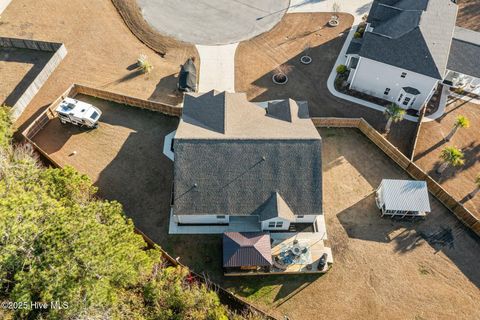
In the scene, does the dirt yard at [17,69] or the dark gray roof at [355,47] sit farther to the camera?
the dark gray roof at [355,47]

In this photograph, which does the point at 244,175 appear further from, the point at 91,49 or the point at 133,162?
the point at 91,49

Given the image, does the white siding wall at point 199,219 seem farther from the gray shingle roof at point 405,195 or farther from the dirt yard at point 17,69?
the dirt yard at point 17,69

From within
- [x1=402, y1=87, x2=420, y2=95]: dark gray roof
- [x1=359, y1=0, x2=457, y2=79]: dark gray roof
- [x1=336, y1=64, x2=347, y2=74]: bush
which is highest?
[x1=359, y1=0, x2=457, y2=79]: dark gray roof

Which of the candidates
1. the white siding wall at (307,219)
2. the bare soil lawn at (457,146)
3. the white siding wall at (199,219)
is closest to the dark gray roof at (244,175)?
the white siding wall at (199,219)

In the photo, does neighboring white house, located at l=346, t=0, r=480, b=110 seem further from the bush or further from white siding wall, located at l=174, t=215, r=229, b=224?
white siding wall, located at l=174, t=215, r=229, b=224

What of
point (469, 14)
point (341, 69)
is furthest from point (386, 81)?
point (469, 14)

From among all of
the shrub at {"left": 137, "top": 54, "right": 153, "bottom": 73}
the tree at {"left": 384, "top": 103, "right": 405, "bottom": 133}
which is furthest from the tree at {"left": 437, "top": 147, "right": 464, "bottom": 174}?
the shrub at {"left": 137, "top": 54, "right": 153, "bottom": 73}
